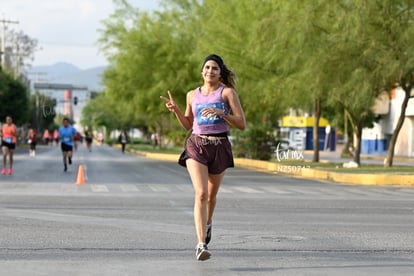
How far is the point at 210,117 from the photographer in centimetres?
889

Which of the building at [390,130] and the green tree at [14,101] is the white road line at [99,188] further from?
the green tree at [14,101]

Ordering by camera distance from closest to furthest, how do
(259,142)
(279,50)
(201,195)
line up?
1. (201,195)
2. (279,50)
3. (259,142)

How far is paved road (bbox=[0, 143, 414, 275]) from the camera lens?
877cm

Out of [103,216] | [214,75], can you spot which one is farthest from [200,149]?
[103,216]

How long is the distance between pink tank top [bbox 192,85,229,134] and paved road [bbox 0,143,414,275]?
4.23 feet

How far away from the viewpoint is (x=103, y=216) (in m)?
14.0

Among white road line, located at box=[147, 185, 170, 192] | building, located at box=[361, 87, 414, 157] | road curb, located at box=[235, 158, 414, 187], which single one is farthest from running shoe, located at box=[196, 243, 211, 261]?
building, located at box=[361, 87, 414, 157]

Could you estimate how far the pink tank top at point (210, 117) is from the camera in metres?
8.91

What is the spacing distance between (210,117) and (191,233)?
3.12 metres

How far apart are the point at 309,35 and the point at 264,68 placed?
277 inches

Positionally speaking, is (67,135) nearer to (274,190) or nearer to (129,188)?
(129,188)

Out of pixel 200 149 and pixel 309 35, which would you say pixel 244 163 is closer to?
pixel 309 35

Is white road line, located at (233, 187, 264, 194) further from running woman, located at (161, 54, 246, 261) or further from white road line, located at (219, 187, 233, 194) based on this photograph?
running woman, located at (161, 54, 246, 261)

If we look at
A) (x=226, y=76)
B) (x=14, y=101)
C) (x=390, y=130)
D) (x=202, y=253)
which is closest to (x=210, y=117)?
(x=226, y=76)
